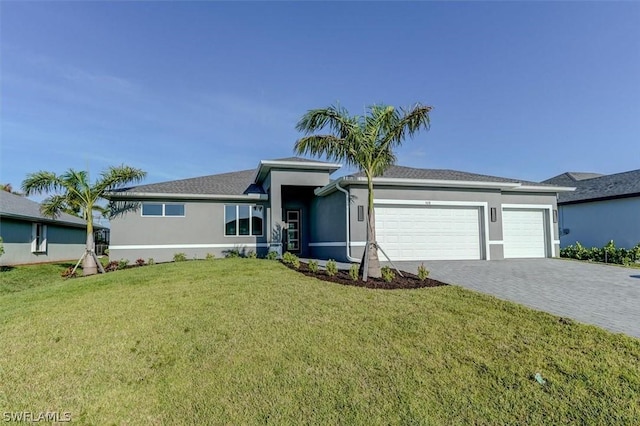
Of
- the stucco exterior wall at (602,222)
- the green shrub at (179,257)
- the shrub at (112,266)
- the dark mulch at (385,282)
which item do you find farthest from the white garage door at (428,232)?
the shrub at (112,266)

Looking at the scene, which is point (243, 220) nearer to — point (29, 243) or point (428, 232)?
point (428, 232)

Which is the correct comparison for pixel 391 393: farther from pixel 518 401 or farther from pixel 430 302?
pixel 430 302

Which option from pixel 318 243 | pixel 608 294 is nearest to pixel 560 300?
pixel 608 294

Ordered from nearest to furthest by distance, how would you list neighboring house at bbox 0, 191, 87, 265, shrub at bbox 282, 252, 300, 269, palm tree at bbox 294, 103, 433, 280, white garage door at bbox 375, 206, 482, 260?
palm tree at bbox 294, 103, 433, 280
shrub at bbox 282, 252, 300, 269
white garage door at bbox 375, 206, 482, 260
neighboring house at bbox 0, 191, 87, 265

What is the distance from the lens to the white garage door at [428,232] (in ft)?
44.2

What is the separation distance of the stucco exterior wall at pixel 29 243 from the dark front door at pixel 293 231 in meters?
14.6

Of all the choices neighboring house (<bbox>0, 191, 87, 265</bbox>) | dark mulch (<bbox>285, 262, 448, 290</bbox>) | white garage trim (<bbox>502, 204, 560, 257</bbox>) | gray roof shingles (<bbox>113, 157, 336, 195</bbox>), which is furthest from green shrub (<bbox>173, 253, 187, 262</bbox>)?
white garage trim (<bbox>502, 204, 560, 257</bbox>)

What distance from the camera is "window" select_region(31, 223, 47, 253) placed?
2050 cm

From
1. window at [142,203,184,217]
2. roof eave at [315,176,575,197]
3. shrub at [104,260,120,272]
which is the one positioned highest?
roof eave at [315,176,575,197]

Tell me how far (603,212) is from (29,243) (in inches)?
1294

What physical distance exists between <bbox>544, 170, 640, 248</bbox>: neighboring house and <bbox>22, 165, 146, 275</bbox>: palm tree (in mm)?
23485

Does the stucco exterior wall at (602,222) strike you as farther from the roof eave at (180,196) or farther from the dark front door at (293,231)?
the roof eave at (180,196)

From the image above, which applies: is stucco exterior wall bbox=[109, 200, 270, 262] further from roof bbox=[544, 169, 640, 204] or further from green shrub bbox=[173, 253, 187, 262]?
roof bbox=[544, 169, 640, 204]

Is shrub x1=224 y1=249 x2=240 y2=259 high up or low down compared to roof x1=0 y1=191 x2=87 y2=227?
down
